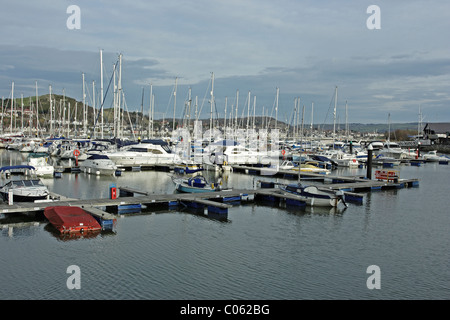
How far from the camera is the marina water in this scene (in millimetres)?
15617

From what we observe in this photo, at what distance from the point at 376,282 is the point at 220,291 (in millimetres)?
5975

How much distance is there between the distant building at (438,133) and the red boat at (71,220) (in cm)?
11430

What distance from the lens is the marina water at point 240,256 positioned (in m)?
15.6

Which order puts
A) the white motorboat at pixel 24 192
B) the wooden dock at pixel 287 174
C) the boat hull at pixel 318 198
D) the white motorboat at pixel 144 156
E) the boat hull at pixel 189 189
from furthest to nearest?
1. the white motorboat at pixel 144 156
2. the wooden dock at pixel 287 174
3. the boat hull at pixel 189 189
4. the boat hull at pixel 318 198
5. the white motorboat at pixel 24 192

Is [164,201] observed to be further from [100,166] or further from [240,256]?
[100,166]

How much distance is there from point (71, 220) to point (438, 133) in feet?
407

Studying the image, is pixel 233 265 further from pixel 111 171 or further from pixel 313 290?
pixel 111 171

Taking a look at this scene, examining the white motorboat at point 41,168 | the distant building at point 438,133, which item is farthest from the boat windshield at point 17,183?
the distant building at point 438,133

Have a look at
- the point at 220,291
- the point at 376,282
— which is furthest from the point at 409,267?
the point at 220,291

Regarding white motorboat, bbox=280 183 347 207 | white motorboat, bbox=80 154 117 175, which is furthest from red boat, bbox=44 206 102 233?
white motorboat, bbox=80 154 117 175

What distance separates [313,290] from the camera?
622 inches

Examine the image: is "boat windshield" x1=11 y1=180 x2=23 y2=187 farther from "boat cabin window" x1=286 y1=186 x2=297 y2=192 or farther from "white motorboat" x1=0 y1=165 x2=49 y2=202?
"boat cabin window" x1=286 y1=186 x2=297 y2=192

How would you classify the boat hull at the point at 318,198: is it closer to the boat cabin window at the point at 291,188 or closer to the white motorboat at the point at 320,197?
the white motorboat at the point at 320,197
